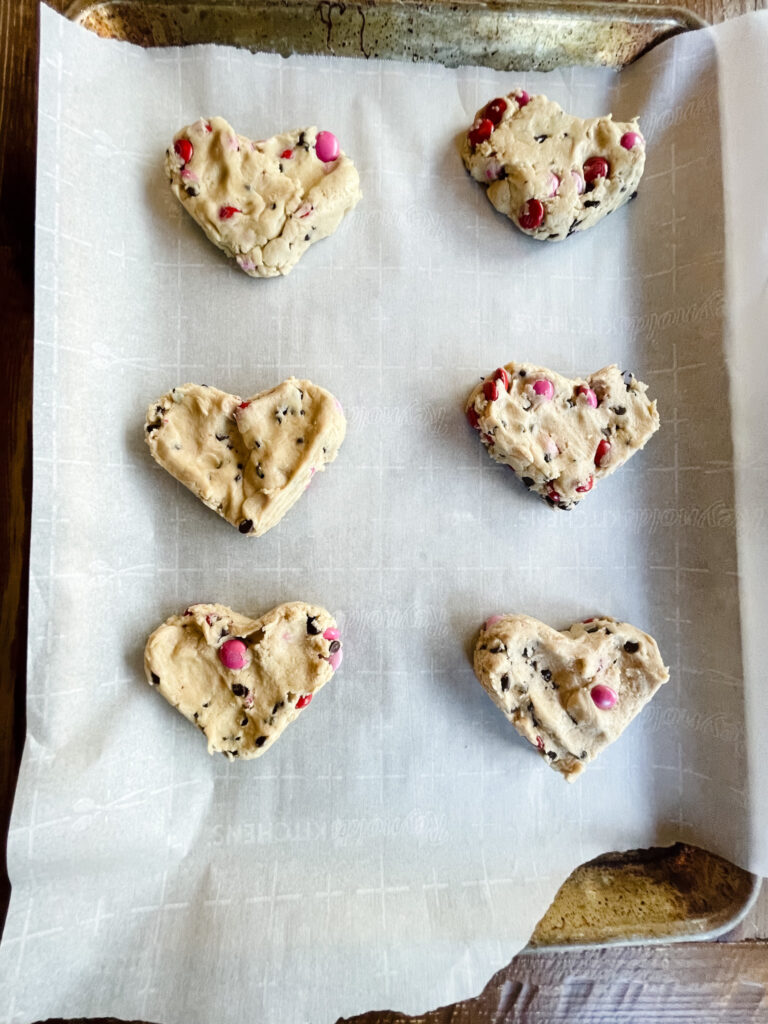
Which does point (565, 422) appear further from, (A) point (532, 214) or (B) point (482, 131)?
(B) point (482, 131)

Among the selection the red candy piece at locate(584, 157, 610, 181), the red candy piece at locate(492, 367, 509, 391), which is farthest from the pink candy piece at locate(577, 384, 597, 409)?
Answer: the red candy piece at locate(584, 157, 610, 181)

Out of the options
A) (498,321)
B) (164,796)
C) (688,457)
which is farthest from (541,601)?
(164,796)

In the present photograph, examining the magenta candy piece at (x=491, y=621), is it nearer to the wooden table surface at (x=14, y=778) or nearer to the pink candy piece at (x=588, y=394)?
the pink candy piece at (x=588, y=394)

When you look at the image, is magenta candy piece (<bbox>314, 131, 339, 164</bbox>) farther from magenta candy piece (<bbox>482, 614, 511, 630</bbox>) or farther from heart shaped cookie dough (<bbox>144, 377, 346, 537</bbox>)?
magenta candy piece (<bbox>482, 614, 511, 630</bbox>)

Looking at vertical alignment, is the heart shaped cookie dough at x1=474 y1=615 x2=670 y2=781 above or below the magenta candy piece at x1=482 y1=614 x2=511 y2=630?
below

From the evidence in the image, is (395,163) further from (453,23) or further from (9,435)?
(9,435)

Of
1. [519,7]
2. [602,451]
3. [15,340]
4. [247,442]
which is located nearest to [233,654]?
[247,442]
